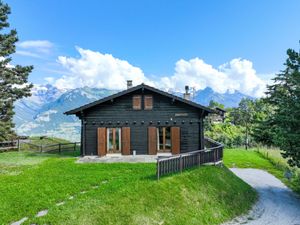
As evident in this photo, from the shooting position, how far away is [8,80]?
33.2m

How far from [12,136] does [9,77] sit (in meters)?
6.60

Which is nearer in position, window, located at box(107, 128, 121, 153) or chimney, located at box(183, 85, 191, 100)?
window, located at box(107, 128, 121, 153)

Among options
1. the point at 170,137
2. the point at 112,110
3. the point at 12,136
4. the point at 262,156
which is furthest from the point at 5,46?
the point at 262,156

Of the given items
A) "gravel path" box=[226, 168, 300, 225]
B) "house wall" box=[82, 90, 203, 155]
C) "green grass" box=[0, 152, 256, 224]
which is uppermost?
"house wall" box=[82, 90, 203, 155]

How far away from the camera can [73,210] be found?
11852 millimetres

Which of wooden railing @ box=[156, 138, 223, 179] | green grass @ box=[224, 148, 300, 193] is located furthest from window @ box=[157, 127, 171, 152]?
green grass @ box=[224, 148, 300, 193]

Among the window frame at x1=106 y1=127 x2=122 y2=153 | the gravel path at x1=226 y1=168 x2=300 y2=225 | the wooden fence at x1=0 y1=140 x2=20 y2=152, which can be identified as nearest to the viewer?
the gravel path at x1=226 y1=168 x2=300 y2=225

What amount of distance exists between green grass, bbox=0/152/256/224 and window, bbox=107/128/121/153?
446 cm

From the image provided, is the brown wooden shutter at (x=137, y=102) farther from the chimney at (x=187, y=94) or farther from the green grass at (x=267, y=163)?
the green grass at (x=267, y=163)

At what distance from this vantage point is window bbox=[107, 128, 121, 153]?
2480cm

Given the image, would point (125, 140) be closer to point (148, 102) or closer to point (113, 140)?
point (113, 140)

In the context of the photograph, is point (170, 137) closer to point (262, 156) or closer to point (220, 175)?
point (220, 175)

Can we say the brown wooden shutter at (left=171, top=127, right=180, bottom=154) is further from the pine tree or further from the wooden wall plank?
the pine tree

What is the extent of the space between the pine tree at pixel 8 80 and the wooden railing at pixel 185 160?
21.1 metres
